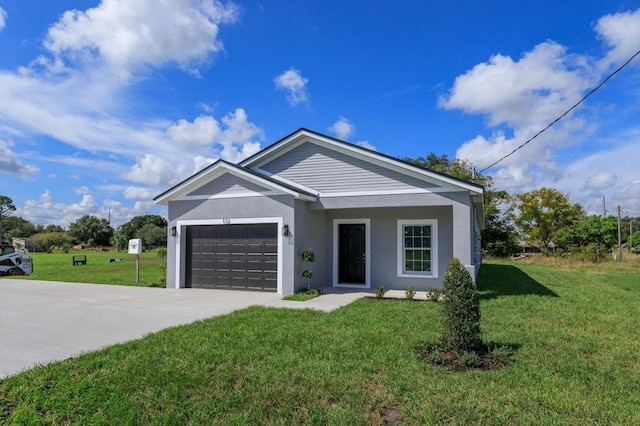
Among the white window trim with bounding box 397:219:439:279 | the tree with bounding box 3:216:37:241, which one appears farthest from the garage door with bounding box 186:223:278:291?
the tree with bounding box 3:216:37:241

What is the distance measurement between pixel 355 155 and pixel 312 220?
2468mm

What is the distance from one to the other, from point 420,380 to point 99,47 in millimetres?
11875

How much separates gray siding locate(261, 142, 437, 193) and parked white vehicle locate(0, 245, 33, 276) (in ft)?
44.5

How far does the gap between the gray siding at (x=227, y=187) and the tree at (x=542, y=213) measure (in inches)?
1248

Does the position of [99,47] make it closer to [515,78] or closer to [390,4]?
[390,4]

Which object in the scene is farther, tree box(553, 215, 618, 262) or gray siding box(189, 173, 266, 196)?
tree box(553, 215, 618, 262)

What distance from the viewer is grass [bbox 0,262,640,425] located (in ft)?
11.6

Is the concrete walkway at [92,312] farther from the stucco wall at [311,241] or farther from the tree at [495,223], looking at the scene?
the tree at [495,223]

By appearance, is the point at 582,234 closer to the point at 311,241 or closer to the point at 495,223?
the point at 495,223

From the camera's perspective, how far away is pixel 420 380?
14.1 ft

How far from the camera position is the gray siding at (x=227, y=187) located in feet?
39.0

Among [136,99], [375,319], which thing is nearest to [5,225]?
[136,99]

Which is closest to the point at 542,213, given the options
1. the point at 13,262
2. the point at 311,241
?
the point at 311,241

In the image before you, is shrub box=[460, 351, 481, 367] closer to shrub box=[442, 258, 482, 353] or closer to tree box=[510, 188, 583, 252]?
Answer: shrub box=[442, 258, 482, 353]
